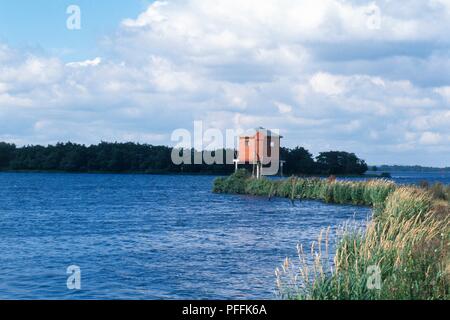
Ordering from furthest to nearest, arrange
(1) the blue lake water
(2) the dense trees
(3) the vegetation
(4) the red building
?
(2) the dense trees → (4) the red building → (3) the vegetation → (1) the blue lake water

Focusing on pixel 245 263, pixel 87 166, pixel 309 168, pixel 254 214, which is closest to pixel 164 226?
pixel 254 214

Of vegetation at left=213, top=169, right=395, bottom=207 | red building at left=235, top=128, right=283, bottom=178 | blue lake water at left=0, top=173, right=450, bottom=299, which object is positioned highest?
red building at left=235, top=128, right=283, bottom=178

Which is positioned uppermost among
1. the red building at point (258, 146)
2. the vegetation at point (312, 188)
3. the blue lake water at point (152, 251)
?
the red building at point (258, 146)

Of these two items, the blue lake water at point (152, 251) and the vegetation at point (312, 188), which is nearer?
the blue lake water at point (152, 251)

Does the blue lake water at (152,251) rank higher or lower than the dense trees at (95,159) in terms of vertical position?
lower

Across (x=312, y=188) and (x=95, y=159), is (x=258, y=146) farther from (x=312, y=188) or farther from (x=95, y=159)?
(x=95, y=159)

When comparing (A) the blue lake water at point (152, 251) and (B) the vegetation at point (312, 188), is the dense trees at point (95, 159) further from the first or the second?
(A) the blue lake water at point (152, 251)

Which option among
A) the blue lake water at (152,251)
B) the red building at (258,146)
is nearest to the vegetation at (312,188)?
the red building at (258,146)

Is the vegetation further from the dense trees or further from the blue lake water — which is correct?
the dense trees

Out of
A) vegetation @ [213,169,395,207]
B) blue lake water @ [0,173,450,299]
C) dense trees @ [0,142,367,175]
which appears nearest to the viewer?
blue lake water @ [0,173,450,299]

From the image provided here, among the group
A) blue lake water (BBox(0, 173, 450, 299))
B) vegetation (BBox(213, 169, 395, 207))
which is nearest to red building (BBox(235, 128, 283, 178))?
vegetation (BBox(213, 169, 395, 207))

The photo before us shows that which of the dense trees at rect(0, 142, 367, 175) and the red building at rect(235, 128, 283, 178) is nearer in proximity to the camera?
the red building at rect(235, 128, 283, 178)

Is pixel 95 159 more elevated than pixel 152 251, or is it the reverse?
pixel 95 159

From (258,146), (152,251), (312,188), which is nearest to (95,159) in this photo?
(258,146)
